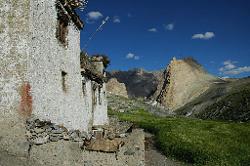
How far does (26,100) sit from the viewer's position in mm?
18016

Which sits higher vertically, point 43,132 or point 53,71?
point 53,71

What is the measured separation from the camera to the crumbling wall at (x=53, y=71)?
18953 millimetres

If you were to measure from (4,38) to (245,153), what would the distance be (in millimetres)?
15814

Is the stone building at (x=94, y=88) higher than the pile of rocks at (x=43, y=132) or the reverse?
higher

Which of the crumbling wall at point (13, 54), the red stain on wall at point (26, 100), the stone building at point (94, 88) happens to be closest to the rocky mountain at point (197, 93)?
the stone building at point (94, 88)

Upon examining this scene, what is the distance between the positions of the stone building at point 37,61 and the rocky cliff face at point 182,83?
3266 inches

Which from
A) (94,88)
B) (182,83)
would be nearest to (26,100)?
(94,88)

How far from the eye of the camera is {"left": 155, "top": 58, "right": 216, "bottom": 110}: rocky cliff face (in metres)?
108

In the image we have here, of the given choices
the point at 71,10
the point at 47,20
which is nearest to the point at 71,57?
the point at 71,10

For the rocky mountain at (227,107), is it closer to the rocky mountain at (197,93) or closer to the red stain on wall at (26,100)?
the rocky mountain at (197,93)

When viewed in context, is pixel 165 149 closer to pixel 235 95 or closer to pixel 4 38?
pixel 4 38

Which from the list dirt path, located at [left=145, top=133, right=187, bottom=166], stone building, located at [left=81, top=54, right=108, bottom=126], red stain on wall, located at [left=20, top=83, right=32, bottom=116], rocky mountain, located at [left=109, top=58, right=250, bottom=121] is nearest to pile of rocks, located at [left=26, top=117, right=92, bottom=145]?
red stain on wall, located at [left=20, top=83, right=32, bottom=116]

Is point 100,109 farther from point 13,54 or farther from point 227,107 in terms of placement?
point 227,107

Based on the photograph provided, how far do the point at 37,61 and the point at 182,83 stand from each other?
97.5m
